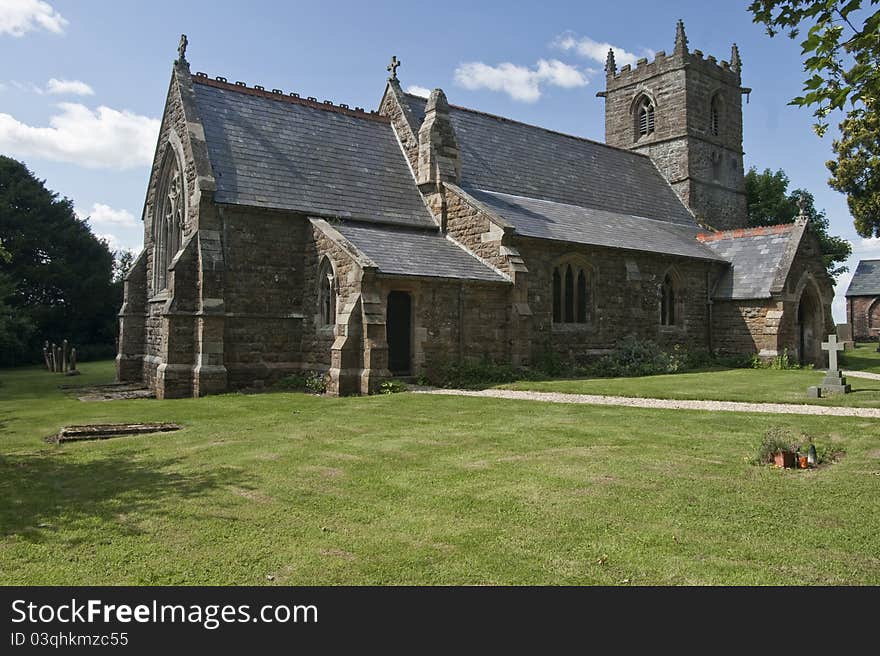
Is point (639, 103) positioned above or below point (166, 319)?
above

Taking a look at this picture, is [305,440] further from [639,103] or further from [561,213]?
[639,103]

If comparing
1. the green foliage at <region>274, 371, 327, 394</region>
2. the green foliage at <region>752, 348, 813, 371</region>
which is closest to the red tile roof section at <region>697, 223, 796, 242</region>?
the green foliage at <region>752, 348, 813, 371</region>

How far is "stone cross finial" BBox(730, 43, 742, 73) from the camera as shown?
36.1m

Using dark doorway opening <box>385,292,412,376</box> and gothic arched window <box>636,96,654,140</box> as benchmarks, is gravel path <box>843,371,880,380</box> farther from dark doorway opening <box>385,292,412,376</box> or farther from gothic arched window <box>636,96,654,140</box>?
gothic arched window <box>636,96,654,140</box>

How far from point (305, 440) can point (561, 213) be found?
16571mm

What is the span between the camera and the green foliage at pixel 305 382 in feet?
58.8

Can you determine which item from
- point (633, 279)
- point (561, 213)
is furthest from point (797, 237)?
point (561, 213)

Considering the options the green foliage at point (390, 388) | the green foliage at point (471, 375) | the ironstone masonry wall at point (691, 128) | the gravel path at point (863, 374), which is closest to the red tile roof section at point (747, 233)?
the ironstone masonry wall at point (691, 128)

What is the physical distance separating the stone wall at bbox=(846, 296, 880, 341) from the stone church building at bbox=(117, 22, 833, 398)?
31.8 metres

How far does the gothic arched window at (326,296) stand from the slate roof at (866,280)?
2042 inches

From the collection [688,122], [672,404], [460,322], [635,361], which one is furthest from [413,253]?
[688,122]

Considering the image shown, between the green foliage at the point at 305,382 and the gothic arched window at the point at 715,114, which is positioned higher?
the gothic arched window at the point at 715,114

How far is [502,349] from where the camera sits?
782 inches

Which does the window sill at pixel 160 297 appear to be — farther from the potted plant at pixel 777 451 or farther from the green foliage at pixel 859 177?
the green foliage at pixel 859 177
